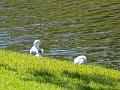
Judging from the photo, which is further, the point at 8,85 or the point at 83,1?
the point at 83,1

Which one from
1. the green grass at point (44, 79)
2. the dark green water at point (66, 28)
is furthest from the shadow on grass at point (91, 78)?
the dark green water at point (66, 28)

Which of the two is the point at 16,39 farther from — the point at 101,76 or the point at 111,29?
the point at 101,76

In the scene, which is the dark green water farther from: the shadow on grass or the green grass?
the green grass

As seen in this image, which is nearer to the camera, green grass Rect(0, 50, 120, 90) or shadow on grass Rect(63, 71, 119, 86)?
green grass Rect(0, 50, 120, 90)

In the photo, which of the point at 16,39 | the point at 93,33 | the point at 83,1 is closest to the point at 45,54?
the point at 16,39

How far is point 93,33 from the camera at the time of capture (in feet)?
124

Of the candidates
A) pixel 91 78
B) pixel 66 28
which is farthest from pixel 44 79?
pixel 66 28

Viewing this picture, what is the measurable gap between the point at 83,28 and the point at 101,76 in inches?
948

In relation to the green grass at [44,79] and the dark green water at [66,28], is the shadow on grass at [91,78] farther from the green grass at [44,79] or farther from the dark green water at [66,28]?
the dark green water at [66,28]

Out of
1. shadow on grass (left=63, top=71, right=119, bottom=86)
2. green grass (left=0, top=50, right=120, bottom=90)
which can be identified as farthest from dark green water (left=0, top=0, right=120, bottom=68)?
green grass (left=0, top=50, right=120, bottom=90)

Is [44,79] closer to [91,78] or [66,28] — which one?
[91,78]

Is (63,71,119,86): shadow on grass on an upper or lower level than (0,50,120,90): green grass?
lower

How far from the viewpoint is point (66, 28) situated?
131 ft

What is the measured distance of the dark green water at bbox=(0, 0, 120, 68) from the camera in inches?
1270
